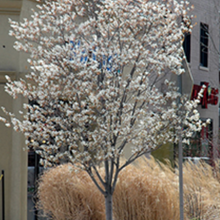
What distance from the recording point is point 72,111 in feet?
20.8

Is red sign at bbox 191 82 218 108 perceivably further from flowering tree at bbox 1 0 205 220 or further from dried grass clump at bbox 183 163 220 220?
flowering tree at bbox 1 0 205 220

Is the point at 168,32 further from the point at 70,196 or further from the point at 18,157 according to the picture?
the point at 18,157

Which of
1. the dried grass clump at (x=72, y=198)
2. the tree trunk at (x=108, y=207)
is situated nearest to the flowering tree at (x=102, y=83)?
the tree trunk at (x=108, y=207)

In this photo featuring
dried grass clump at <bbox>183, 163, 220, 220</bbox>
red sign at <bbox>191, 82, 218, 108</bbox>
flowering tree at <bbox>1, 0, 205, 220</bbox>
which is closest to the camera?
flowering tree at <bbox>1, 0, 205, 220</bbox>

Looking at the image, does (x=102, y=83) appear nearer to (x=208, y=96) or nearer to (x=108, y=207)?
(x=108, y=207)

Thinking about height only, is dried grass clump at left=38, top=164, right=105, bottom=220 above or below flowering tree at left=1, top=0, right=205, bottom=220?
below

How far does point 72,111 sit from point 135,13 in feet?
6.08

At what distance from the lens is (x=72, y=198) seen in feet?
26.5

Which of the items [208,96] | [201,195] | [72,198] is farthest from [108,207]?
[208,96]

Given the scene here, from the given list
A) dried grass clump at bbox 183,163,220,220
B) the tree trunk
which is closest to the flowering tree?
the tree trunk

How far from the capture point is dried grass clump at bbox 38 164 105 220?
8062mm

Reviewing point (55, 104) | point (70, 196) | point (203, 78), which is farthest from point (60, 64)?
point (203, 78)

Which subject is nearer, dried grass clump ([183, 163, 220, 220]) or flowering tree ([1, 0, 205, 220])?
flowering tree ([1, 0, 205, 220])

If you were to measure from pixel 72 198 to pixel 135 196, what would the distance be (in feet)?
4.40
